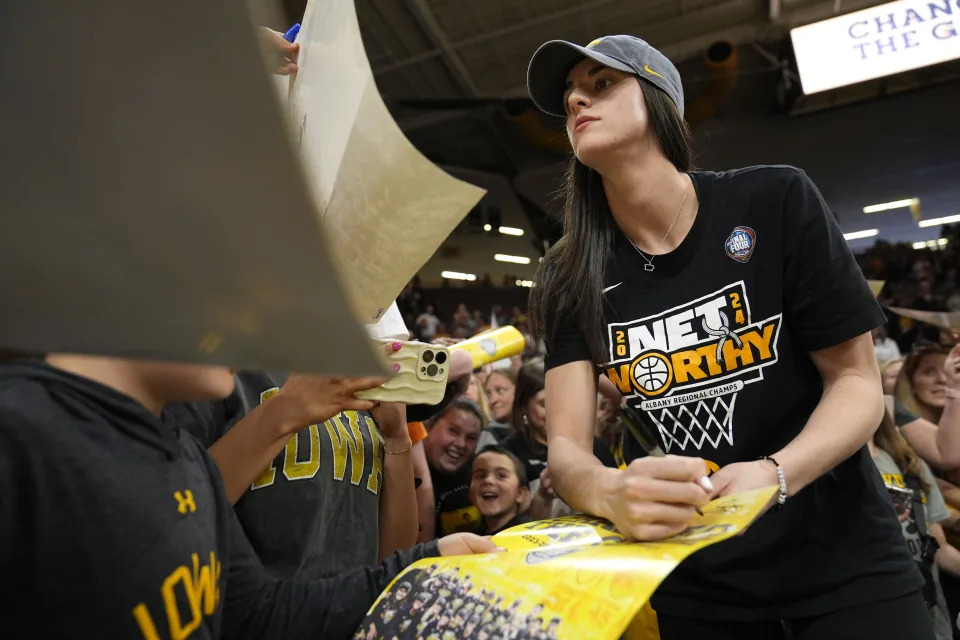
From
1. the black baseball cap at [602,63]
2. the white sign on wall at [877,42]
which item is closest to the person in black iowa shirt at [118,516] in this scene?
the black baseball cap at [602,63]

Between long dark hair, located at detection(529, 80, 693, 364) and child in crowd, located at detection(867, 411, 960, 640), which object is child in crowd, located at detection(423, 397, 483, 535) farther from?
child in crowd, located at detection(867, 411, 960, 640)

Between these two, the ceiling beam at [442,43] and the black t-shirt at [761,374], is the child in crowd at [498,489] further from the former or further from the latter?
the ceiling beam at [442,43]

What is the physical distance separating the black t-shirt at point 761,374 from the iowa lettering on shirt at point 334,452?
1.32 ft

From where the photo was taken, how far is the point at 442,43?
613 cm

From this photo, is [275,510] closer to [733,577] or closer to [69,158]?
[733,577]

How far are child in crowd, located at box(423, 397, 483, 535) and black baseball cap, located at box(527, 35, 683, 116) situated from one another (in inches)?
47.5

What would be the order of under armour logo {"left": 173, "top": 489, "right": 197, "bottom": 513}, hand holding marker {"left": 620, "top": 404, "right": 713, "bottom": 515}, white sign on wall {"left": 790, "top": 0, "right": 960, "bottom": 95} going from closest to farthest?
under armour logo {"left": 173, "top": 489, "right": 197, "bottom": 513} → hand holding marker {"left": 620, "top": 404, "right": 713, "bottom": 515} → white sign on wall {"left": 790, "top": 0, "right": 960, "bottom": 95}

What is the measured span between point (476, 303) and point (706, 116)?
3651 mm

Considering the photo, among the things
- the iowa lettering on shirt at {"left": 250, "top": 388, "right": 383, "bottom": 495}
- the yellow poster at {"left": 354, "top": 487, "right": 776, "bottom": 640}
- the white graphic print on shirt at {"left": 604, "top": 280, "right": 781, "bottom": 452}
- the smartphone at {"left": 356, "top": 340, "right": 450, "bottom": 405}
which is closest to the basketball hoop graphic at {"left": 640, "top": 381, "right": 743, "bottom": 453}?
the white graphic print on shirt at {"left": 604, "top": 280, "right": 781, "bottom": 452}

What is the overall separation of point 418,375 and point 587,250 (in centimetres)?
39

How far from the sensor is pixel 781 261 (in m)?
0.93

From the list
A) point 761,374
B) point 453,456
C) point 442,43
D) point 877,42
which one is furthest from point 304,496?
point 442,43

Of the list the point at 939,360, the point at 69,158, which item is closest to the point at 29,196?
the point at 69,158

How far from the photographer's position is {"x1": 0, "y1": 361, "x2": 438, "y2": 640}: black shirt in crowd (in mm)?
501
